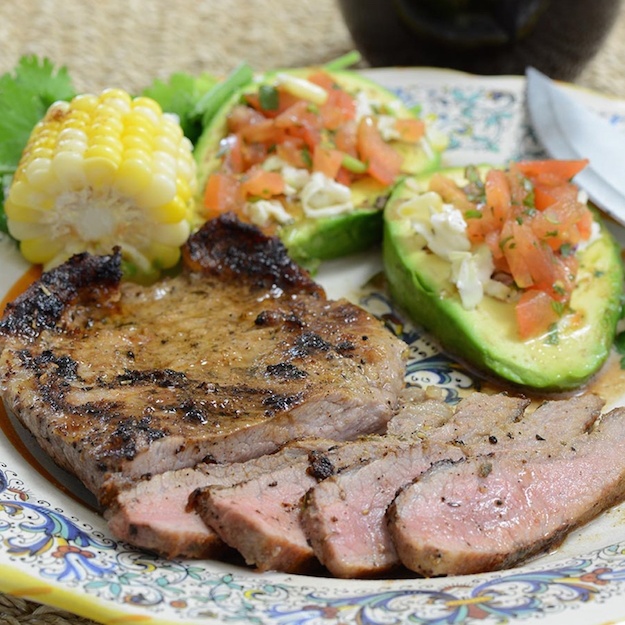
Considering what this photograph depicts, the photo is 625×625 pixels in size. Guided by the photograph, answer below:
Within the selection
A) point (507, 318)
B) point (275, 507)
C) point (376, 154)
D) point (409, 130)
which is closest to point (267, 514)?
point (275, 507)

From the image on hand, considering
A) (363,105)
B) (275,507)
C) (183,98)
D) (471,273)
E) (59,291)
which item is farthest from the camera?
(183,98)

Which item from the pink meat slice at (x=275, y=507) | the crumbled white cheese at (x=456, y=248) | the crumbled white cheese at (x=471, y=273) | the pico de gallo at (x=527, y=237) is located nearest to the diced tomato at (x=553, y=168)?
the pico de gallo at (x=527, y=237)

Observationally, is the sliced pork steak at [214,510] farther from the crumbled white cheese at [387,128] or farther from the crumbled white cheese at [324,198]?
the crumbled white cheese at [387,128]

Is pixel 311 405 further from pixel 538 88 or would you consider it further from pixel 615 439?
pixel 538 88

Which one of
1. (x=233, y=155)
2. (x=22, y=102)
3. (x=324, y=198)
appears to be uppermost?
(x=22, y=102)

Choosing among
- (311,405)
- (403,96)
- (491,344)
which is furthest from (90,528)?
(403,96)

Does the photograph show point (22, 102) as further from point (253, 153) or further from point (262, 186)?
point (262, 186)
